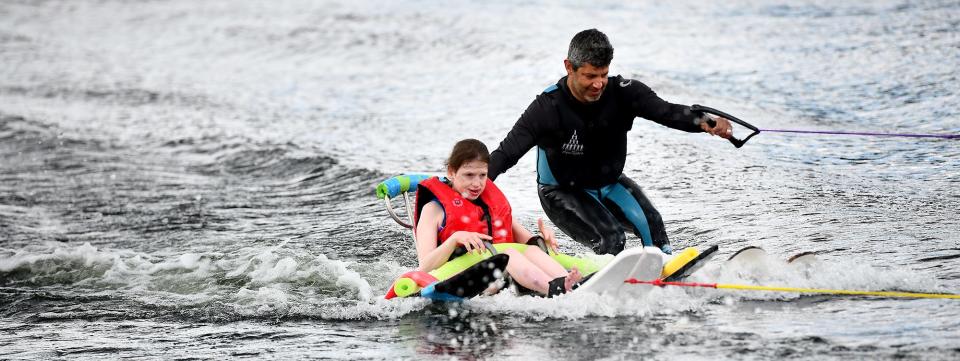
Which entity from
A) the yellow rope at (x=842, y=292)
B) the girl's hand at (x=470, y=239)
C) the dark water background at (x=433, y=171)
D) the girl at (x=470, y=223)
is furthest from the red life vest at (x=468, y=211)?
the yellow rope at (x=842, y=292)

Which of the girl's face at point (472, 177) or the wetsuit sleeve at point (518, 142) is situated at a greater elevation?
the wetsuit sleeve at point (518, 142)

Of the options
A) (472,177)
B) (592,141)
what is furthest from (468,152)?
(592,141)

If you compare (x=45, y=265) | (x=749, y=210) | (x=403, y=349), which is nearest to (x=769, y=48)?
(x=749, y=210)

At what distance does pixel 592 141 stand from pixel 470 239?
3.70ft

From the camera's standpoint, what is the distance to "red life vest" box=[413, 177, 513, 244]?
23.8 ft

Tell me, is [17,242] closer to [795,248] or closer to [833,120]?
[795,248]

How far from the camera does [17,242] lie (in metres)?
11.4

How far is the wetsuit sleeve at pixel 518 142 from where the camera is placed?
7.33 metres

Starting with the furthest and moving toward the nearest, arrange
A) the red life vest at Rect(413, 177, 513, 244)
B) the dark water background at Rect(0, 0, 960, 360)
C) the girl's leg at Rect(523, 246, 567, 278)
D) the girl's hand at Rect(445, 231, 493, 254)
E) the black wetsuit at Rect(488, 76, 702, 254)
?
the black wetsuit at Rect(488, 76, 702, 254) < the red life vest at Rect(413, 177, 513, 244) < the girl's leg at Rect(523, 246, 567, 278) < the girl's hand at Rect(445, 231, 493, 254) < the dark water background at Rect(0, 0, 960, 360)

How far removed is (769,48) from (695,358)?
15.8 metres

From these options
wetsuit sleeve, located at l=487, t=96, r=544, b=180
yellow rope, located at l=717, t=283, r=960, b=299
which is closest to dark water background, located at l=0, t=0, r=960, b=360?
yellow rope, located at l=717, t=283, r=960, b=299

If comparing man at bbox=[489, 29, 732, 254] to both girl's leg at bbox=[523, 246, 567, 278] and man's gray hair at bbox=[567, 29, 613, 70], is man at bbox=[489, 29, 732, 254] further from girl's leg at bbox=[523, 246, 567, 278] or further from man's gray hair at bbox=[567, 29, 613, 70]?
girl's leg at bbox=[523, 246, 567, 278]

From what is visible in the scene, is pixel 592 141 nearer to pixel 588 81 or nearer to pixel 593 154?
pixel 593 154

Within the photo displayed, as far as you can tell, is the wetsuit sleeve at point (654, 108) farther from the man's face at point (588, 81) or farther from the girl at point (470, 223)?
the girl at point (470, 223)
